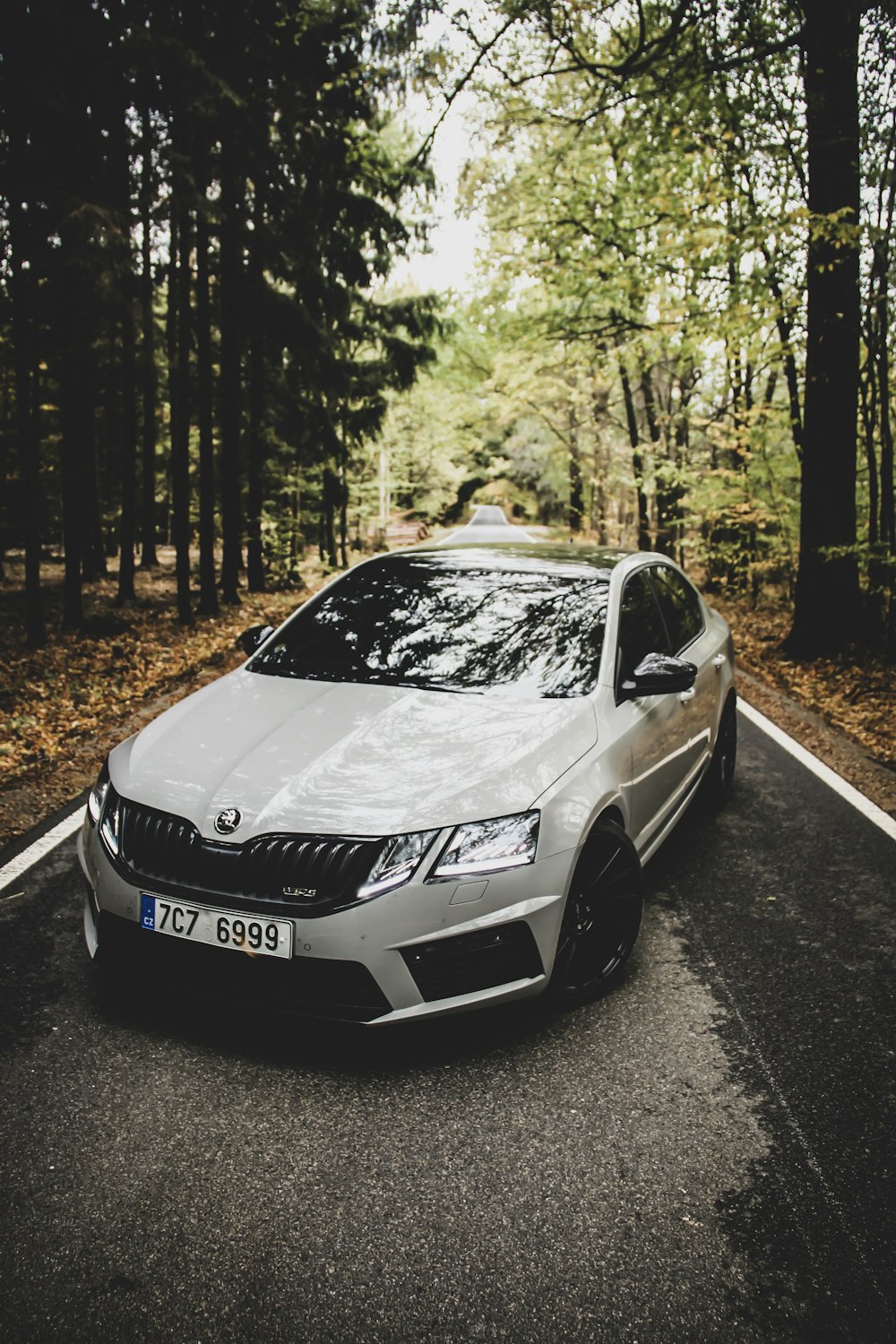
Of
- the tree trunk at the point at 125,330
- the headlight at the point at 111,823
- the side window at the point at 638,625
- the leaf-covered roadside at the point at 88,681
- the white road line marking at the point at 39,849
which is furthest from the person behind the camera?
the tree trunk at the point at 125,330

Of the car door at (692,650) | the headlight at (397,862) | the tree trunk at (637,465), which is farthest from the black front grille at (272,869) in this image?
the tree trunk at (637,465)

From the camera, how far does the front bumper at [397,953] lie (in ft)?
8.97

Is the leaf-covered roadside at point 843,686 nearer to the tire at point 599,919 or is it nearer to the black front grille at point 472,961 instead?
the tire at point 599,919

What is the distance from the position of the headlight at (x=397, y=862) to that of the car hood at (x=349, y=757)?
1.5 inches

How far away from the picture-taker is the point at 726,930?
4.04 m

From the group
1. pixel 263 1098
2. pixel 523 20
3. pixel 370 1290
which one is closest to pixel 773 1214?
pixel 370 1290

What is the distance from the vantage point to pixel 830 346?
10.1 meters

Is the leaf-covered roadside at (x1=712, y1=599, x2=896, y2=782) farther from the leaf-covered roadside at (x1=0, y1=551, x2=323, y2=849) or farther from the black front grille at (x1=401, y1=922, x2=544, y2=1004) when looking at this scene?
the leaf-covered roadside at (x1=0, y1=551, x2=323, y2=849)

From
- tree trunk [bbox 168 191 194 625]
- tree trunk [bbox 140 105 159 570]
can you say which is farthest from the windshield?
tree trunk [bbox 140 105 159 570]

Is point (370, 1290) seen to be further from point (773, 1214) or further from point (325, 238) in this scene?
point (325, 238)

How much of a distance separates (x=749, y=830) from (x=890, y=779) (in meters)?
1.77

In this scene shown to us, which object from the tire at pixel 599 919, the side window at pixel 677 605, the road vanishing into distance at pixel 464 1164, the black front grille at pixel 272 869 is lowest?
the road vanishing into distance at pixel 464 1164

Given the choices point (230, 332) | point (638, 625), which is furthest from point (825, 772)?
point (230, 332)

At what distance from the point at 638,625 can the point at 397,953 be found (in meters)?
2.29
